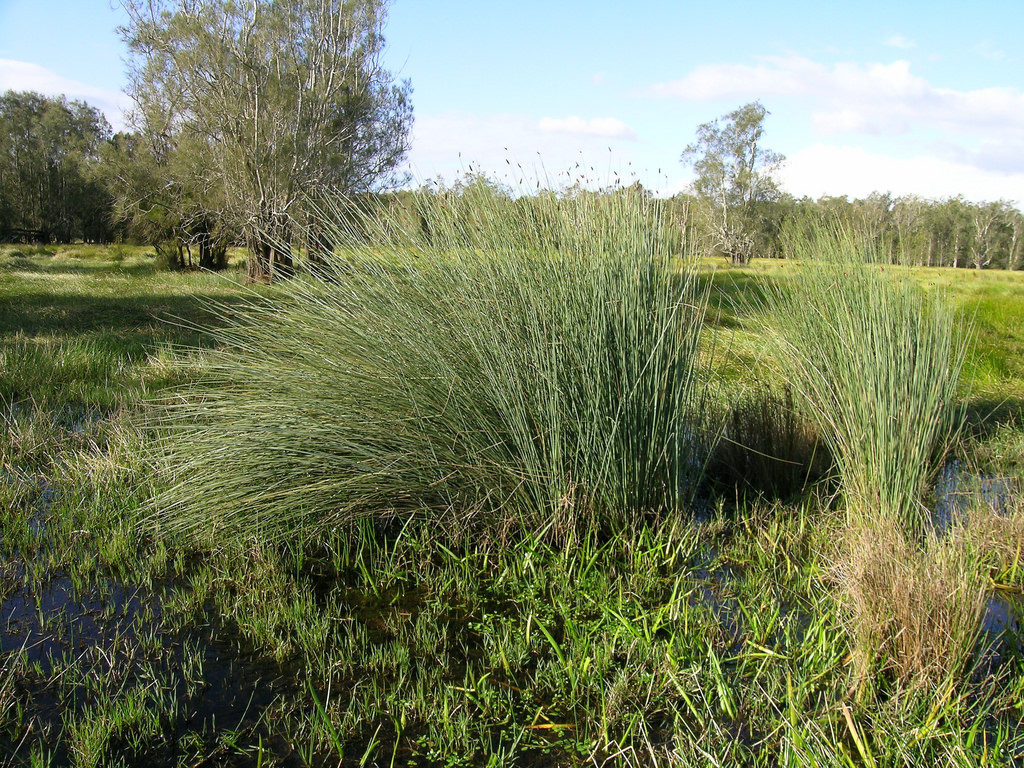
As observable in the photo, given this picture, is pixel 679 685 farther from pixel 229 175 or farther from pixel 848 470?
pixel 229 175

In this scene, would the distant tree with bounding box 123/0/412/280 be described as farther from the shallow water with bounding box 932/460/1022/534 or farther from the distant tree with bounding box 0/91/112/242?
the distant tree with bounding box 0/91/112/242

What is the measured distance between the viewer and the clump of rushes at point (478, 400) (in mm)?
2742

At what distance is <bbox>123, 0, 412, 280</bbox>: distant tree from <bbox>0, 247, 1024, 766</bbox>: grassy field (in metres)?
10.2

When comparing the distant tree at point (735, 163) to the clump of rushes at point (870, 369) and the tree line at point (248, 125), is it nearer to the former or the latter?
the tree line at point (248, 125)

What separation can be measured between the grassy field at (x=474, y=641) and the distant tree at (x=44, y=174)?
30.4 meters

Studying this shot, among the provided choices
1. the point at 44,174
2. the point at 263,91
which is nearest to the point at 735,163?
the point at 263,91

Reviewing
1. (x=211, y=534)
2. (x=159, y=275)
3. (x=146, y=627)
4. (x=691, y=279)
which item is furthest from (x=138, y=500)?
(x=159, y=275)

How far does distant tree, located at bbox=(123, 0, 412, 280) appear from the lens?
13195 millimetres

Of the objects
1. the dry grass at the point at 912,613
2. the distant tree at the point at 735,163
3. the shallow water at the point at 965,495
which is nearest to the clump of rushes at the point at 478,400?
the dry grass at the point at 912,613

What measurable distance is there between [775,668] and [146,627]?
2.11 meters

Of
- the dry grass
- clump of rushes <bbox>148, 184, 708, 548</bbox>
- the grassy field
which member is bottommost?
the grassy field

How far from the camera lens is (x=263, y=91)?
13.6 meters

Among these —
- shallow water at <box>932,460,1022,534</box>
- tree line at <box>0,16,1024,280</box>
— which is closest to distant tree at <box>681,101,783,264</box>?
tree line at <box>0,16,1024,280</box>

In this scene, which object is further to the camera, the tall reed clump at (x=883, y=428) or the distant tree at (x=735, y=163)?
the distant tree at (x=735, y=163)
